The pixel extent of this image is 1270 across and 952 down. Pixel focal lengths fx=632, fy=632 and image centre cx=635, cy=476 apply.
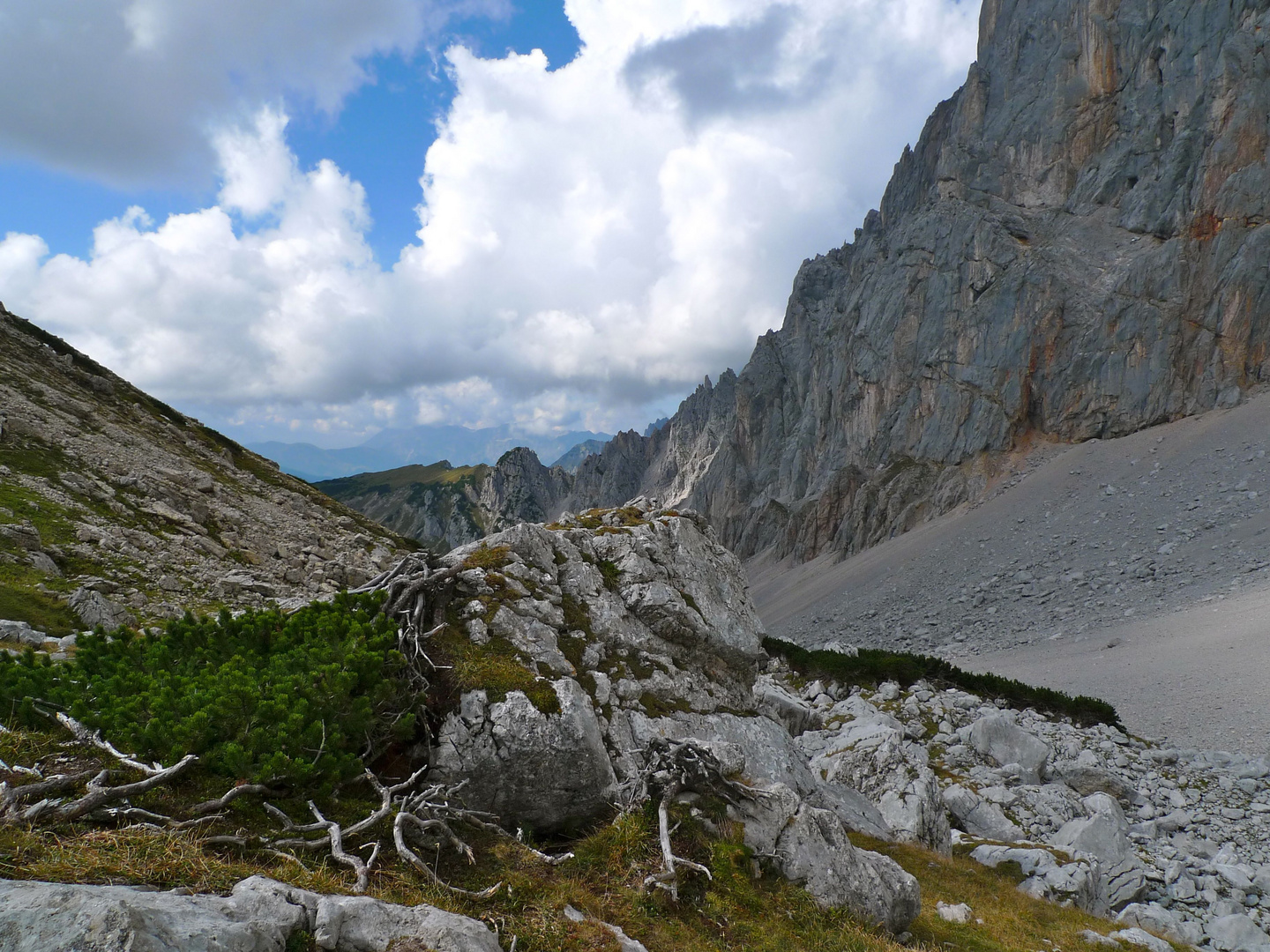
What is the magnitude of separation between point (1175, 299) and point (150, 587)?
10364 cm

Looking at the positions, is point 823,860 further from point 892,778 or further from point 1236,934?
point 1236,934

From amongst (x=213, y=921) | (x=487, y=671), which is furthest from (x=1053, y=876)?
(x=213, y=921)

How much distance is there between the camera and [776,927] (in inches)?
309

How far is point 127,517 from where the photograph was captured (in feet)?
86.9

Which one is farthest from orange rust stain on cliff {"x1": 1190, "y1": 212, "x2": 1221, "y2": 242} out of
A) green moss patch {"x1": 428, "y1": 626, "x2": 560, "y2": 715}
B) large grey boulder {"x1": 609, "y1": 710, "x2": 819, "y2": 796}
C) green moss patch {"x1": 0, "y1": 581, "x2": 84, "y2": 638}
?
green moss patch {"x1": 0, "y1": 581, "x2": 84, "y2": 638}

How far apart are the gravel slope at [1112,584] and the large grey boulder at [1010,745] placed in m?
8.38

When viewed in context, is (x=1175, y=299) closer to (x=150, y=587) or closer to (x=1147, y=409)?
(x=1147, y=409)

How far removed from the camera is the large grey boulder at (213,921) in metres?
3.80

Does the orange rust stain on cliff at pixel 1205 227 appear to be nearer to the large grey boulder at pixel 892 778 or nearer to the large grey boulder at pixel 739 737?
the large grey boulder at pixel 892 778

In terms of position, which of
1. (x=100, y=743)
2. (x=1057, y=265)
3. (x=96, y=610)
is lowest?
(x=100, y=743)

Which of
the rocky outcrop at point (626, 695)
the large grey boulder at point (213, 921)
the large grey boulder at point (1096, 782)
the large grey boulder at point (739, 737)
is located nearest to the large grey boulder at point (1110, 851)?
the large grey boulder at point (1096, 782)

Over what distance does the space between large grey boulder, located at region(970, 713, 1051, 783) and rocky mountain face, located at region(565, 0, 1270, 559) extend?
232ft

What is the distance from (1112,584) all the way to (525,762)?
182 ft

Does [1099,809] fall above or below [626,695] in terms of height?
below
